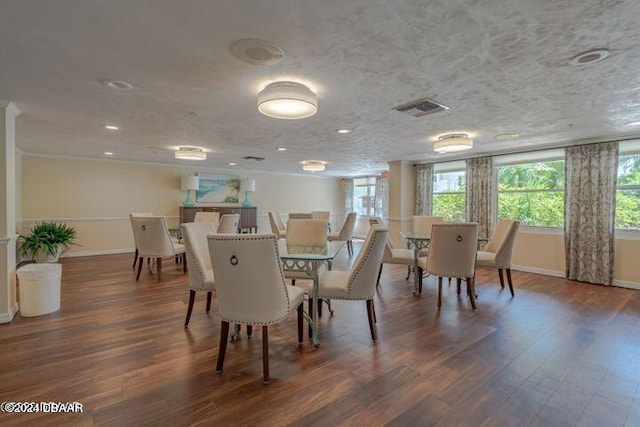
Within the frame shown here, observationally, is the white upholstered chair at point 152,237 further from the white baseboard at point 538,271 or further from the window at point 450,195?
the white baseboard at point 538,271

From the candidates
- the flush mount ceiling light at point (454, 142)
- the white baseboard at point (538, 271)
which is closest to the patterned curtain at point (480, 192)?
the white baseboard at point (538, 271)

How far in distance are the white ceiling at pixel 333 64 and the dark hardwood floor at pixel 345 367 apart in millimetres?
2172

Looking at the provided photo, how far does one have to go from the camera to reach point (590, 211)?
4629 millimetres

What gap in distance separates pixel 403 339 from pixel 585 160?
4.45 meters

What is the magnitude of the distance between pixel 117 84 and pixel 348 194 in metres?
8.78

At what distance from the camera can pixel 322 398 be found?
6.04 ft

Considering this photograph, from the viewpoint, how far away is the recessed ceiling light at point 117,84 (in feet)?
7.86

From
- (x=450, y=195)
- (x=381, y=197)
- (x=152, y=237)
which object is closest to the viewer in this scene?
(x=152, y=237)

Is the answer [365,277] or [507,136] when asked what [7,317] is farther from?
[507,136]

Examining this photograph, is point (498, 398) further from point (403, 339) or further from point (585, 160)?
point (585, 160)

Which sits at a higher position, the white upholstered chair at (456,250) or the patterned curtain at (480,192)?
the patterned curtain at (480,192)

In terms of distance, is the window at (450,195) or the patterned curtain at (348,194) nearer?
the window at (450,195)

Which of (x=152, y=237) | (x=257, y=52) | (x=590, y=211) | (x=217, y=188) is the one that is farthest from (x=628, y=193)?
(x=217, y=188)

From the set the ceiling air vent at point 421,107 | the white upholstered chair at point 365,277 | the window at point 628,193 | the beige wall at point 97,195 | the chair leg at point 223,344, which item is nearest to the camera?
the chair leg at point 223,344
